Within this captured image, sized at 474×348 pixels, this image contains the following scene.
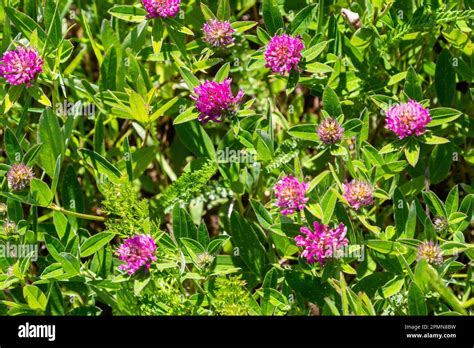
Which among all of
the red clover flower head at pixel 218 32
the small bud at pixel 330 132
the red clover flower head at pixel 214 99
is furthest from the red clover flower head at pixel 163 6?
the small bud at pixel 330 132

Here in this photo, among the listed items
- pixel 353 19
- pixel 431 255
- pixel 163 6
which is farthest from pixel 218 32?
pixel 431 255

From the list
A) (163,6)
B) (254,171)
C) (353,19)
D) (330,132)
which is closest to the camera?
(330,132)

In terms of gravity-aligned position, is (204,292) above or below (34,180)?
below

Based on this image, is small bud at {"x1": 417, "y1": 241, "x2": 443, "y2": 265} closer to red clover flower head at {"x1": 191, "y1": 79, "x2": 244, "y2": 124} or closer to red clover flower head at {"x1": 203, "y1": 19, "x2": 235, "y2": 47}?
red clover flower head at {"x1": 191, "y1": 79, "x2": 244, "y2": 124}

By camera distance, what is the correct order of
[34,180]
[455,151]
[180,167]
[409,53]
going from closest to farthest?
[34,180] < [455,151] < [409,53] < [180,167]

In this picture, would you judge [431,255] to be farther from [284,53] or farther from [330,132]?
[284,53]

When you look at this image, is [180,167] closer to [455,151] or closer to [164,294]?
[164,294]

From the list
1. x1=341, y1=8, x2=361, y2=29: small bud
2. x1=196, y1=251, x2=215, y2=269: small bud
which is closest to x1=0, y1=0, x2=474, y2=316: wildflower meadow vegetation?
x1=196, y1=251, x2=215, y2=269: small bud

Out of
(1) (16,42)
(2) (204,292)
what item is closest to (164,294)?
(2) (204,292)

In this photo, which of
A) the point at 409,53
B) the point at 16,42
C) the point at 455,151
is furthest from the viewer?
the point at 409,53
